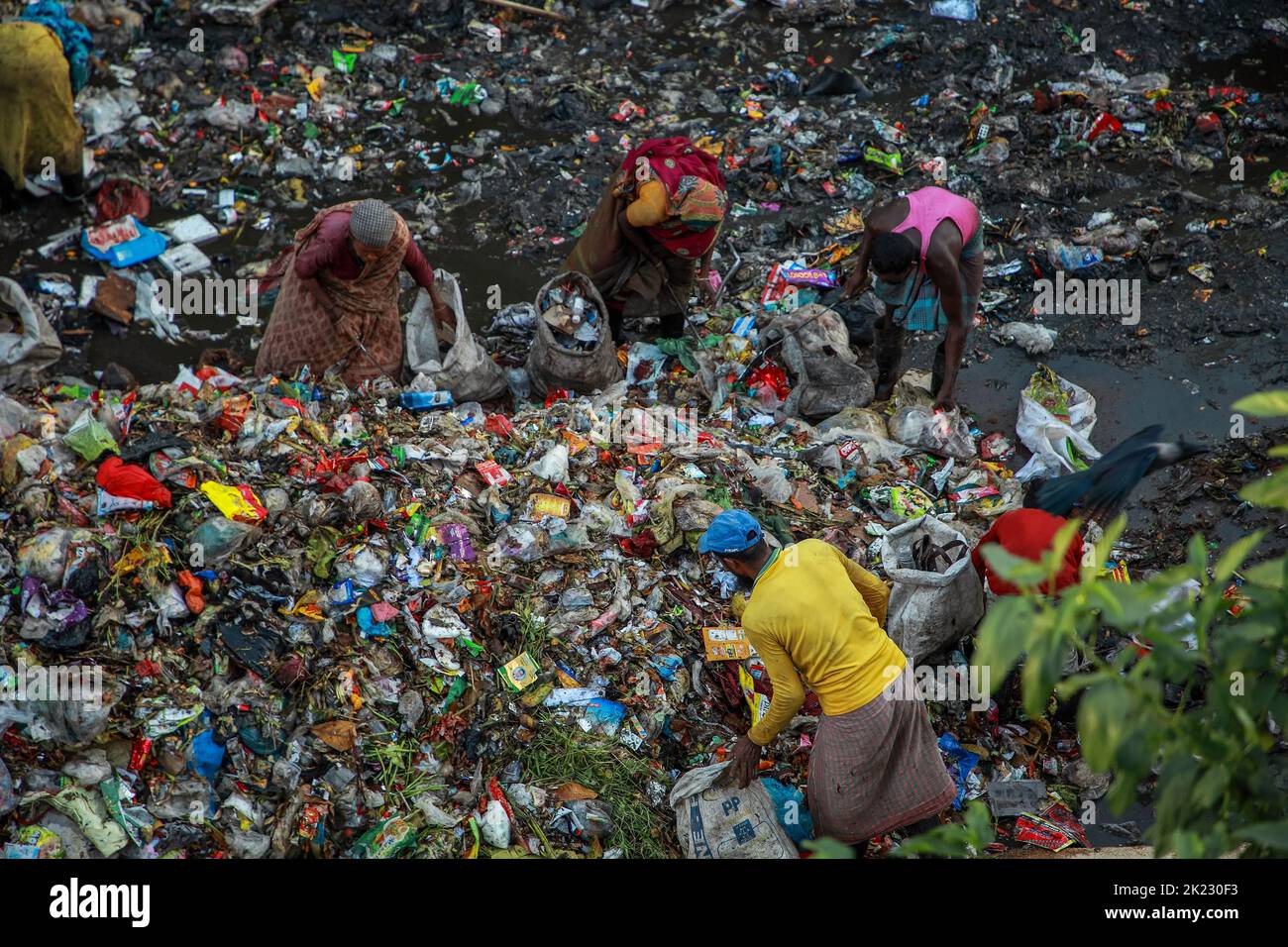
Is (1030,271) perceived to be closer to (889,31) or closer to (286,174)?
(889,31)

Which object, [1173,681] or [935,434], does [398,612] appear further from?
[1173,681]

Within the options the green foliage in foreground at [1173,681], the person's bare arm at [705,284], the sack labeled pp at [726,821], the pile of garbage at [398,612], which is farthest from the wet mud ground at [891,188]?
the green foliage in foreground at [1173,681]

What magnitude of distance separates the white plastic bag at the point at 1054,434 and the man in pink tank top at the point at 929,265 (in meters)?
0.39

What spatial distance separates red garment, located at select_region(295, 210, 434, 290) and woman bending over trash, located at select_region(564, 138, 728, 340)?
3.48 ft

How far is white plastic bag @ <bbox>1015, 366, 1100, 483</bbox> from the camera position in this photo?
15.9 feet

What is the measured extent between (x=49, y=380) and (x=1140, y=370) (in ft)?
19.1

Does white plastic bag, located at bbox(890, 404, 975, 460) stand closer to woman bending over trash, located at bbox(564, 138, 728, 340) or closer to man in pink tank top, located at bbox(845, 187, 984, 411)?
man in pink tank top, located at bbox(845, 187, 984, 411)

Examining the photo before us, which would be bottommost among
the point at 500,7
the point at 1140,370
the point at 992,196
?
the point at 1140,370

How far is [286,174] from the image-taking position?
6.68 metres

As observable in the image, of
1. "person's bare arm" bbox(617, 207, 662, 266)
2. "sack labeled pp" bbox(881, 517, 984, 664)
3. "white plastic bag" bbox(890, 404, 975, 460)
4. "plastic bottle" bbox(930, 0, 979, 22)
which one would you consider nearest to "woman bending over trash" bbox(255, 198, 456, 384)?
"person's bare arm" bbox(617, 207, 662, 266)

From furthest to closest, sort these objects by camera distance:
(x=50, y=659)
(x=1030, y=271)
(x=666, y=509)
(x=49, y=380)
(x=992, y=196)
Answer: (x=992, y=196) < (x=1030, y=271) < (x=49, y=380) < (x=666, y=509) < (x=50, y=659)

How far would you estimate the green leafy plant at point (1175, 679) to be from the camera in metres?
1.41

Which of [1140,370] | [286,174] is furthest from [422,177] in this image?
[1140,370]

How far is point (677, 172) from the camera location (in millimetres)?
5059
